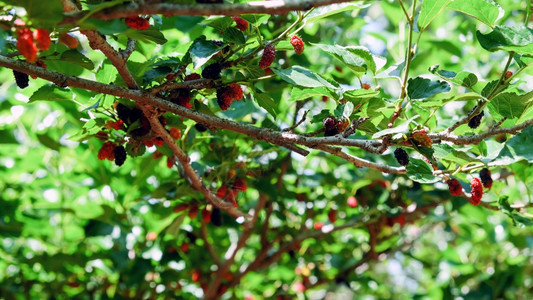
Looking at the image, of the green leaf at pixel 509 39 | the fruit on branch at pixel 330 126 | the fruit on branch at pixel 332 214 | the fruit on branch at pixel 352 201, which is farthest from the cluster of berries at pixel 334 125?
the fruit on branch at pixel 332 214

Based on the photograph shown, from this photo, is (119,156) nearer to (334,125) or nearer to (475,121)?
(334,125)

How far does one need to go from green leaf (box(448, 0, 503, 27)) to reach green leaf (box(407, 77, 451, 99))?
18 cm

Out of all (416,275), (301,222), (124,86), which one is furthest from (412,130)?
(416,275)

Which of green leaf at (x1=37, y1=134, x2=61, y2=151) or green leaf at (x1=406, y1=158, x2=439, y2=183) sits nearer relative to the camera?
green leaf at (x1=406, y1=158, x2=439, y2=183)

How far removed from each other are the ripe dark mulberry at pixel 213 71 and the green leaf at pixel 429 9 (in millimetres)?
516

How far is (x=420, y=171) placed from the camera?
1354 mm

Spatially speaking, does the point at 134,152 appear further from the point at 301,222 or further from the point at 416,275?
the point at 416,275

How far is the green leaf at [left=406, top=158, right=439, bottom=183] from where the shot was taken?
1.34 meters

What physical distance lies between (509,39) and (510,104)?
0.73 feet

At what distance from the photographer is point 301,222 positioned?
2.70m

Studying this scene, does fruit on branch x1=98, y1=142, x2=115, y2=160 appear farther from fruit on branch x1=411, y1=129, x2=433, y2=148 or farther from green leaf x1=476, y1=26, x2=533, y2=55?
green leaf x1=476, y1=26, x2=533, y2=55

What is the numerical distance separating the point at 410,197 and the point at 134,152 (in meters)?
1.29

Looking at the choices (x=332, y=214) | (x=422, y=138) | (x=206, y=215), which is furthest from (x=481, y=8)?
(x=332, y=214)

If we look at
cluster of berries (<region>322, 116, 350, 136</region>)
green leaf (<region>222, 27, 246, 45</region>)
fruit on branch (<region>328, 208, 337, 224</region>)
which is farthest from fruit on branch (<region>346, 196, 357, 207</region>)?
green leaf (<region>222, 27, 246, 45</region>)
